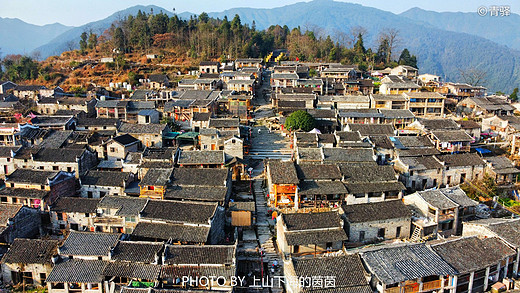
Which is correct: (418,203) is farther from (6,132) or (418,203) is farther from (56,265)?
(6,132)

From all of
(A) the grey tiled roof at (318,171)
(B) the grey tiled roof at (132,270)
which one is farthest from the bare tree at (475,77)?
(B) the grey tiled roof at (132,270)

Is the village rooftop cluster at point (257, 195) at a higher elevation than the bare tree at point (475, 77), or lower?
lower

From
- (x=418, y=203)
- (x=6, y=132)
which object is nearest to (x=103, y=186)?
(x=6, y=132)

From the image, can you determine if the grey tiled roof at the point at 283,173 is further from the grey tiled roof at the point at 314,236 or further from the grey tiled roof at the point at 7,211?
the grey tiled roof at the point at 7,211

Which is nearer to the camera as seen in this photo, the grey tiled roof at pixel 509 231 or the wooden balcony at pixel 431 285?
the wooden balcony at pixel 431 285

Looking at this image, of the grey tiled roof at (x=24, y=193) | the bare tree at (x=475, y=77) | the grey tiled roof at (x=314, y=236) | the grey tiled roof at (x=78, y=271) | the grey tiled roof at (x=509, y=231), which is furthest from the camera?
the bare tree at (x=475, y=77)

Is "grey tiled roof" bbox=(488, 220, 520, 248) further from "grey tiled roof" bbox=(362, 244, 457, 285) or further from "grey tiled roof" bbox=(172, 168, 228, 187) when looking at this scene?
"grey tiled roof" bbox=(172, 168, 228, 187)

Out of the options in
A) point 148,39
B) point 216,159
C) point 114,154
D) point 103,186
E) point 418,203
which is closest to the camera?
point 418,203
